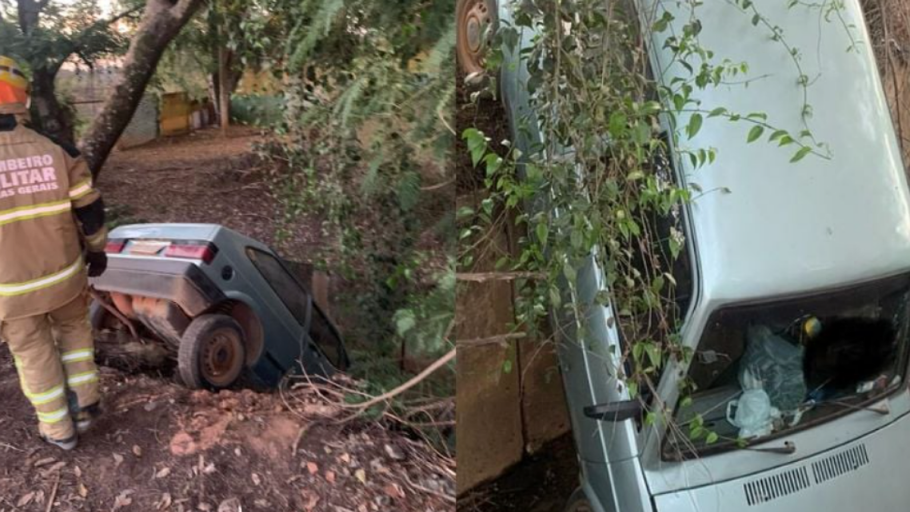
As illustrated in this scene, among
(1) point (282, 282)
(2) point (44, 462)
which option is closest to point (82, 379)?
(2) point (44, 462)

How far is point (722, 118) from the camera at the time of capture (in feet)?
7.93

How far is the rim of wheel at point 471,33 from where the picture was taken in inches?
110

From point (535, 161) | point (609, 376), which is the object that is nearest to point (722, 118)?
point (535, 161)

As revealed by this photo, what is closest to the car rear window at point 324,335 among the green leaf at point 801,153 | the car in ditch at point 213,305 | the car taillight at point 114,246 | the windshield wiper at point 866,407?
the car in ditch at point 213,305

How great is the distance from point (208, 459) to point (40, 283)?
0.60 m

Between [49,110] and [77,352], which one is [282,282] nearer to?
[77,352]

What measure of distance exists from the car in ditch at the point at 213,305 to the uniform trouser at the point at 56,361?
5 cm

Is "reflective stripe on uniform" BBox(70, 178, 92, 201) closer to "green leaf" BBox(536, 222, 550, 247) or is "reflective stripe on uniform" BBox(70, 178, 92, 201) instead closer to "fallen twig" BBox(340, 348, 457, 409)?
"fallen twig" BBox(340, 348, 457, 409)

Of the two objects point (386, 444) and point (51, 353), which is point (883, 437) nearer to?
point (386, 444)

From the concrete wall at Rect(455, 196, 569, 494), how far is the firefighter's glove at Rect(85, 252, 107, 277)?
1.36m

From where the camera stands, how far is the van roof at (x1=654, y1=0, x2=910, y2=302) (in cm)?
237

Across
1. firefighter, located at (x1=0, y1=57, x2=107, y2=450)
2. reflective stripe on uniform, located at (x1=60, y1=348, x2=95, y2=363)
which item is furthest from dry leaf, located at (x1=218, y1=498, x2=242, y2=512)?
reflective stripe on uniform, located at (x1=60, y1=348, x2=95, y2=363)

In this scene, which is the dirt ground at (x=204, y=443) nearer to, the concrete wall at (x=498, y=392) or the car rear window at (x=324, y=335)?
the car rear window at (x=324, y=335)

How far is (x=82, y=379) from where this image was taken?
1900 millimetres
